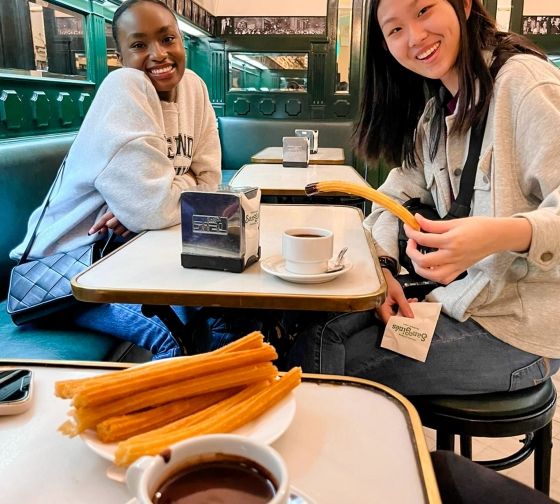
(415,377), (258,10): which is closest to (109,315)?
(415,377)

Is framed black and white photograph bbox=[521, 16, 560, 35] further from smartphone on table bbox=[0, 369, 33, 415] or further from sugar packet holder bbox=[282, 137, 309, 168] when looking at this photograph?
smartphone on table bbox=[0, 369, 33, 415]

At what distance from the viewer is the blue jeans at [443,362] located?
4.32 ft

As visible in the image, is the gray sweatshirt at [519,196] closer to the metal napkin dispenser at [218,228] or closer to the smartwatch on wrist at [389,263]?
the smartwatch on wrist at [389,263]

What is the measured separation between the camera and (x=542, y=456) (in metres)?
1.45

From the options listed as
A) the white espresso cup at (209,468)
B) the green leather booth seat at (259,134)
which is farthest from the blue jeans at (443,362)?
the green leather booth seat at (259,134)

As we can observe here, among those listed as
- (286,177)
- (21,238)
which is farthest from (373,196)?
(286,177)

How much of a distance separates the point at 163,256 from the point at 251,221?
27 cm

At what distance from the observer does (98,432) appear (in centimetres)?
63

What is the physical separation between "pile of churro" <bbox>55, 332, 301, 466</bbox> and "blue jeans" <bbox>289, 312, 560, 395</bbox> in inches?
27.4

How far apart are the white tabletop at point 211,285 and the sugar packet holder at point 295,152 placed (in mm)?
2152

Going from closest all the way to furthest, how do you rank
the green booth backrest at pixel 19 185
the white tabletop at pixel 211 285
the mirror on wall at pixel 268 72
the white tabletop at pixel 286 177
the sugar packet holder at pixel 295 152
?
1. the white tabletop at pixel 211 285
2. the green booth backrest at pixel 19 185
3. the white tabletop at pixel 286 177
4. the sugar packet holder at pixel 295 152
5. the mirror on wall at pixel 268 72

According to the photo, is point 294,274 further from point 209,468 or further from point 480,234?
point 209,468

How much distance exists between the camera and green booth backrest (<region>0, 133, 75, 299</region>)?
6.89ft

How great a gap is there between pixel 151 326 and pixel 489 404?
3.10 ft
